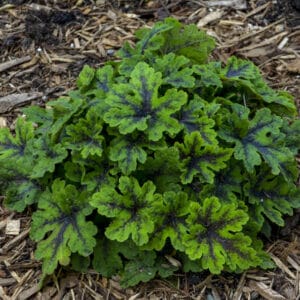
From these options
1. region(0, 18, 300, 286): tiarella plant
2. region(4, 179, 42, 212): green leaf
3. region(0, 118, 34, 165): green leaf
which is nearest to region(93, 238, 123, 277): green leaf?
region(0, 18, 300, 286): tiarella plant

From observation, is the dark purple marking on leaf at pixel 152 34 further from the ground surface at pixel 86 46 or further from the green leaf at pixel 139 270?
the green leaf at pixel 139 270

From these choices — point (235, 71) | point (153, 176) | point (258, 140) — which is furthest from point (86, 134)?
point (235, 71)

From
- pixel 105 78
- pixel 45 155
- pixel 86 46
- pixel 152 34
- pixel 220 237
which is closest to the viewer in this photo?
pixel 220 237

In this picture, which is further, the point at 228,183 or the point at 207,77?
the point at 207,77

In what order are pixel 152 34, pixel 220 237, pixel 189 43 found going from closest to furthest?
pixel 220 237
pixel 152 34
pixel 189 43

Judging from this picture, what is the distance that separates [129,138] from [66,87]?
4.15ft

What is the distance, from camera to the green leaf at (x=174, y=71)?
315cm

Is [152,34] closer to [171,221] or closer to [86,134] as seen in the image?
[86,134]

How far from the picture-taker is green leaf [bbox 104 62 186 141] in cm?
291

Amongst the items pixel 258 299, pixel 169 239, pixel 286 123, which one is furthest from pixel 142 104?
pixel 258 299

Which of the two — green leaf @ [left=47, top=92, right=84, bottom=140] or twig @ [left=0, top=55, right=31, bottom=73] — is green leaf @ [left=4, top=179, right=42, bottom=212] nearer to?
green leaf @ [left=47, top=92, right=84, bottom=140]

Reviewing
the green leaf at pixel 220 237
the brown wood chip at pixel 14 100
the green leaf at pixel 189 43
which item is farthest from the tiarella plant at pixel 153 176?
the brown wood chip at pixel 14 100

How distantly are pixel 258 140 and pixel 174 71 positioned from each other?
60cm

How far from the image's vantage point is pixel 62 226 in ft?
9.77
